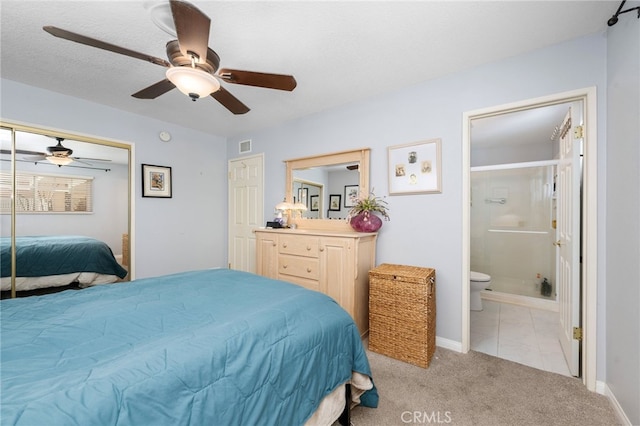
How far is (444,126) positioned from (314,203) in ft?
5.41

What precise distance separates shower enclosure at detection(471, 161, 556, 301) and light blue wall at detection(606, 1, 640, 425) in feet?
7.11

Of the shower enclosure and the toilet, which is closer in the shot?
the toilet

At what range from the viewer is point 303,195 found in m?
3.41

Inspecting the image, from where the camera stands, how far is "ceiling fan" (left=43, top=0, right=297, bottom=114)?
123 centimetres

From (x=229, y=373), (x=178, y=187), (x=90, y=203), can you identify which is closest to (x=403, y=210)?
(x=229, y=373)

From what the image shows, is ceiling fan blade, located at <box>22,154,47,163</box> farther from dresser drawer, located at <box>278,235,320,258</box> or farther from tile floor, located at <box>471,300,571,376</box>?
tile floor, located at <box>471,300,571,376</box>

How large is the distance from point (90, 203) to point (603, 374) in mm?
4848

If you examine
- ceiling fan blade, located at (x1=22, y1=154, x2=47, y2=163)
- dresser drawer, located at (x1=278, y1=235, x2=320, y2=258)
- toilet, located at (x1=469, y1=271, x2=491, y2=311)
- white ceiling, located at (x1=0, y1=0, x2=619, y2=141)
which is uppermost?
white ceiling, located at (x1=0, y1=0, x2=619, y2=141)

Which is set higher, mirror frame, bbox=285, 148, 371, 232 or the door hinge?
mirror frame, bbox=285, 148, 371, 232

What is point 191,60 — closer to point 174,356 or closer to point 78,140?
point 174,356

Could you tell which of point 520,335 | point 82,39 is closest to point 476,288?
point 520,335

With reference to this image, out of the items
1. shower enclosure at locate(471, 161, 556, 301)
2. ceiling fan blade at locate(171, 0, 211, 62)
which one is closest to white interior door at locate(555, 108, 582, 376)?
shower enclosure at locate(471, 161, 556, 301)

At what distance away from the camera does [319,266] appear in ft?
8.65

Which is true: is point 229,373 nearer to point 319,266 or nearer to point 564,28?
point 319,266
